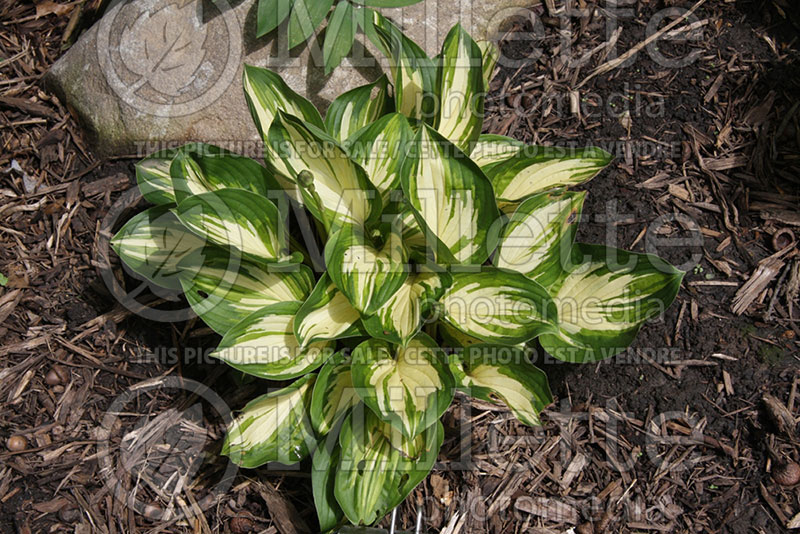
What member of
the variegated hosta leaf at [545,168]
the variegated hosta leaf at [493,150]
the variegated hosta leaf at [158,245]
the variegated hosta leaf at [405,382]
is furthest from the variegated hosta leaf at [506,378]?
the variegated hosta leaf at [158,245]

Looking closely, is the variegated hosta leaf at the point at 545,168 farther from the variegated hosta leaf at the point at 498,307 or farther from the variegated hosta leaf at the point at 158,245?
the variegated hosta leaf at the point at 158,245

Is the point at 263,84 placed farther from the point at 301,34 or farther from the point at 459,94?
the point at 459,94

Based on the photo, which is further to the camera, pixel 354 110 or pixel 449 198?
pixel 354 110

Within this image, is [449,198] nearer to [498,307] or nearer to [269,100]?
[498,307]

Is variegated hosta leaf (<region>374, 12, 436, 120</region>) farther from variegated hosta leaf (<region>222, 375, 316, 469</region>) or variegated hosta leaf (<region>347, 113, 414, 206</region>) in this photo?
variegated hosta leaf (<region>222, 375, 316, 469</region>)

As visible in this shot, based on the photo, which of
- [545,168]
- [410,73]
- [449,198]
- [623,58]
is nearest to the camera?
[449,198]

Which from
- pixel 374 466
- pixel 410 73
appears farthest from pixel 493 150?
pixel 374 466

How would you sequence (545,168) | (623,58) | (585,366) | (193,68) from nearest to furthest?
(545,168)
(585,366)
(193,68)
(623,58)
